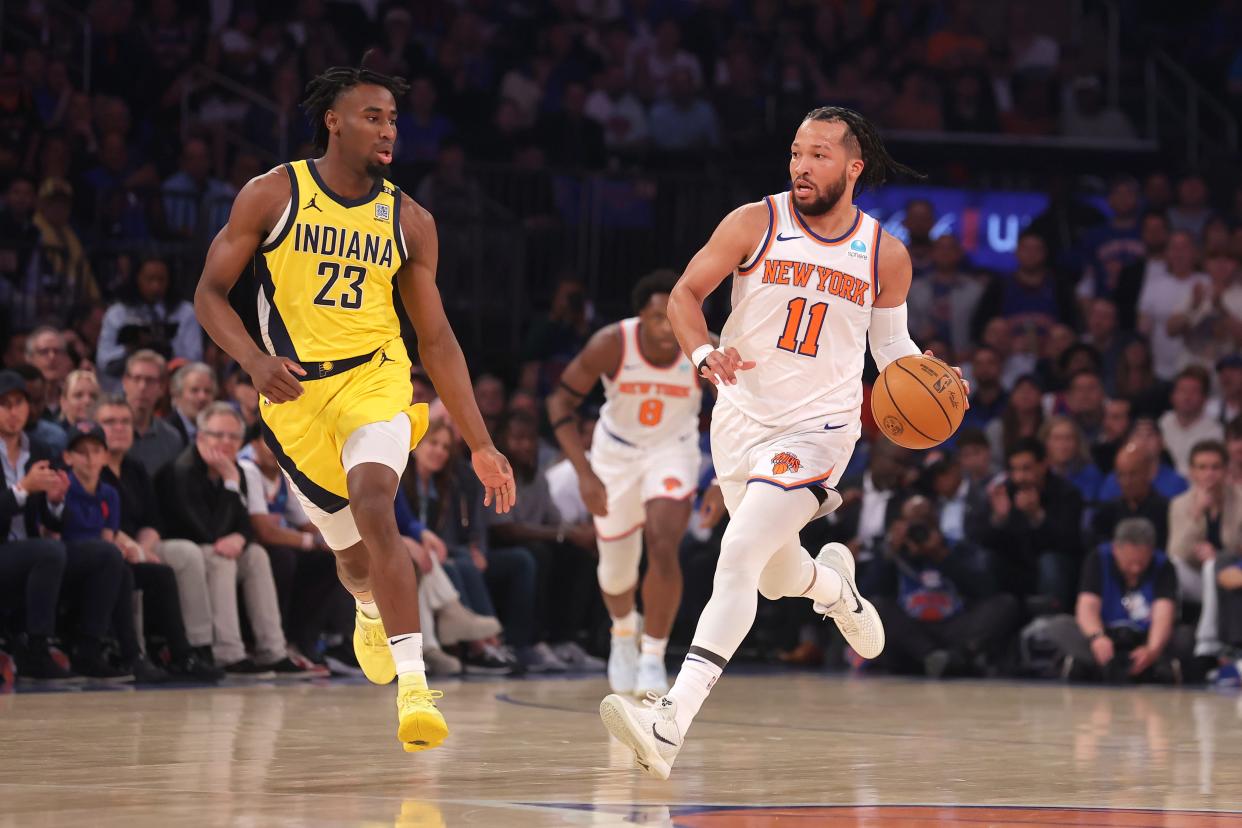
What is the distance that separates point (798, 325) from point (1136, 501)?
20.9 feet

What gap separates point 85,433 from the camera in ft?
31.9

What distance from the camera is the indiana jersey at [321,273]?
21.0 feet

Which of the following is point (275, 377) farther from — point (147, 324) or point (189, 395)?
point (147, 324)

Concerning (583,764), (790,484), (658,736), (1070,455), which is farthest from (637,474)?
(1070,455)

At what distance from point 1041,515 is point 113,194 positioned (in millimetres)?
6956

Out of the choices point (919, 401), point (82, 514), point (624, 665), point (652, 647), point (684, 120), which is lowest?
point (624, 665)

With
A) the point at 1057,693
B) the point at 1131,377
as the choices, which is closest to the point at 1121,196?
the point at 1131,377

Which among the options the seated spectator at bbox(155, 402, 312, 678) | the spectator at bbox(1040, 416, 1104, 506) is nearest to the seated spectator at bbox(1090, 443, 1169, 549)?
the spectator at bbox(1040, 416, 1104, 506)

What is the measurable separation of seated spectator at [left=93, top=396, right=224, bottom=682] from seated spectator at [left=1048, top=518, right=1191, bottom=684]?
549 centimetres

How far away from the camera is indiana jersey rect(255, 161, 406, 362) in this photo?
6414mm

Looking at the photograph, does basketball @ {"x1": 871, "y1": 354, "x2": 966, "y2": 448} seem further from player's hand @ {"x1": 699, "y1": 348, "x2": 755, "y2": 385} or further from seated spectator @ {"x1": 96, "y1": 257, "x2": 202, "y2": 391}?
seated spectator @ {"x1": 96, "y1": 257, "x2": 202, "y2": 391}

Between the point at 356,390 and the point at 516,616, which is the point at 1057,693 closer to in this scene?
the point at 516,616

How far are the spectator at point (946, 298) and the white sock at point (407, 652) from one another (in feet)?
30.8

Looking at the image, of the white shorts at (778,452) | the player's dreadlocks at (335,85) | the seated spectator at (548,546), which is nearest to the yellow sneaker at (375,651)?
the white shorts at (778,452)
